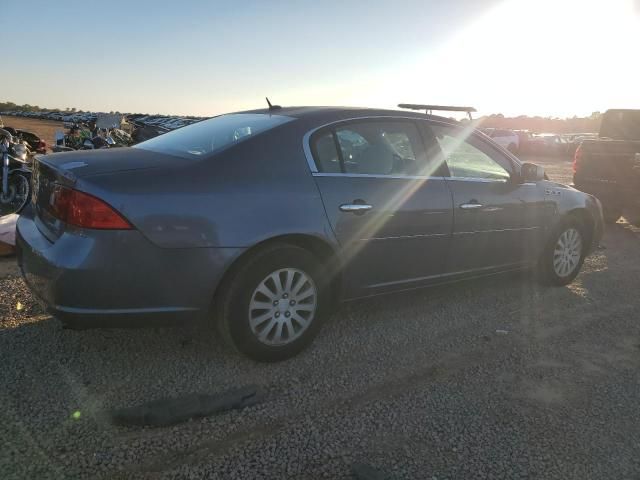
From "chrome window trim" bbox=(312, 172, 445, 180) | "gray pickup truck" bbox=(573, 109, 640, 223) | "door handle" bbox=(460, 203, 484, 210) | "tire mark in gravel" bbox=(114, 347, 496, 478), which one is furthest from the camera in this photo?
"gray pickup truck" bbox=(573, 109, 640, 223)

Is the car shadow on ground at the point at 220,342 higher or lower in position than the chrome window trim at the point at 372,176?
lower

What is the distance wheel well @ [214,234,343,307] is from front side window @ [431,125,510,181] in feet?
4.45

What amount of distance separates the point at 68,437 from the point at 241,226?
138 cm

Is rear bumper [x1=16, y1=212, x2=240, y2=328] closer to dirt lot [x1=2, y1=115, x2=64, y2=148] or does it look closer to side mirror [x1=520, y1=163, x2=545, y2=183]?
side mirror [x1=520, y1=163, x2=545, y2=183]

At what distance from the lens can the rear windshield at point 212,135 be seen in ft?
10.9

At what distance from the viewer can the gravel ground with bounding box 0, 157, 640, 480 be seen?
2488mm

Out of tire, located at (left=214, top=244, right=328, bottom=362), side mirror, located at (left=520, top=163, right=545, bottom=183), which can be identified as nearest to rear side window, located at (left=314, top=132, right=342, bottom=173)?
tire, located at (left=214, top=244, right=328, bottom=362)

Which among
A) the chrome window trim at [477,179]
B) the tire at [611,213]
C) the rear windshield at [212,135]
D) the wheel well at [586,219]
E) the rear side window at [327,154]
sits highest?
the rear windshield at [212,135]

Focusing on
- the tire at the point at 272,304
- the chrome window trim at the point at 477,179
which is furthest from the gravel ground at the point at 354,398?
the chrome window trim at the point at 477,179

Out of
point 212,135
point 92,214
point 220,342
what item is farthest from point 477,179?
point 92,214

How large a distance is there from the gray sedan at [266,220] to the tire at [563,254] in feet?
2.61

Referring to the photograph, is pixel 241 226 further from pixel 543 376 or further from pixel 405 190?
pixel 543 376

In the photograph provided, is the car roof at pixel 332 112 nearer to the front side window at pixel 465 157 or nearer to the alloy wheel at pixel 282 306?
the front side window at pixel 465 157

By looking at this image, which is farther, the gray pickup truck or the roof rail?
the gray pickup truck
